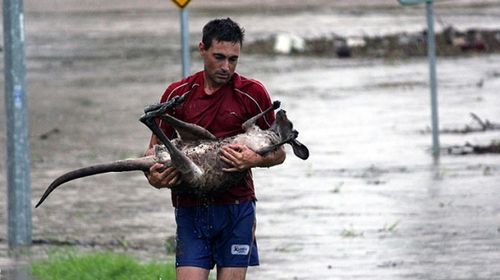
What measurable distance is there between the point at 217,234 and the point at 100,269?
10.1 feet

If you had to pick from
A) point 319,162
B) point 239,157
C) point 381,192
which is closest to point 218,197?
point 239,157

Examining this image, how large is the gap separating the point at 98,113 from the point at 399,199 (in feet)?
27.0

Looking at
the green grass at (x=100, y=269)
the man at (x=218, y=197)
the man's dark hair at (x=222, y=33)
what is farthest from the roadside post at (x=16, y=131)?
the man's dark hair at (x=222, y=33)

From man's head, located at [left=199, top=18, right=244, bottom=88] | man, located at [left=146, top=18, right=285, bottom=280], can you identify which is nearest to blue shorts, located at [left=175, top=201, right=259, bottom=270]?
man, located at [left=146, top=18, right=285, bottom=280]

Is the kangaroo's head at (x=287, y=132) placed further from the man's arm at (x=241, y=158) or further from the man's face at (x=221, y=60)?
the man's face at (x=221, y=60)

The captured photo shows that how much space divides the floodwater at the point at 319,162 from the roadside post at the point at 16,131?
0.78 feet

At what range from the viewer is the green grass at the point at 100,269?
412 inches

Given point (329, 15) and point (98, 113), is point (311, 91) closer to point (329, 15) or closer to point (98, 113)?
point (98, 113)

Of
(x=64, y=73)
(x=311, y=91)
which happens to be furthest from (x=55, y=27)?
(x=311, y=91)

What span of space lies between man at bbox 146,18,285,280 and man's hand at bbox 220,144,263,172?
12cm

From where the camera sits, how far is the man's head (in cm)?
755

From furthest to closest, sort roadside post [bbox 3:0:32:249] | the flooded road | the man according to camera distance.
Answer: roadside post [bbox 3:0:32:249], the flooded road, the man

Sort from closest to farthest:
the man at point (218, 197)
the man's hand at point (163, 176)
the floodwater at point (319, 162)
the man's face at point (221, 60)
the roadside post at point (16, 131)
Result: the man's hand at point (163, 176) < the man's face at point (221, 60) < the man at point (218, 197) < the floodwater at point (319, 162) < the roadside post at point (16, 131)

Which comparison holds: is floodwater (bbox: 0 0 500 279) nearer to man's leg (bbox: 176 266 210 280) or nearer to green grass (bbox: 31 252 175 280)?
green grass (bbox: 31 252 175 280)
